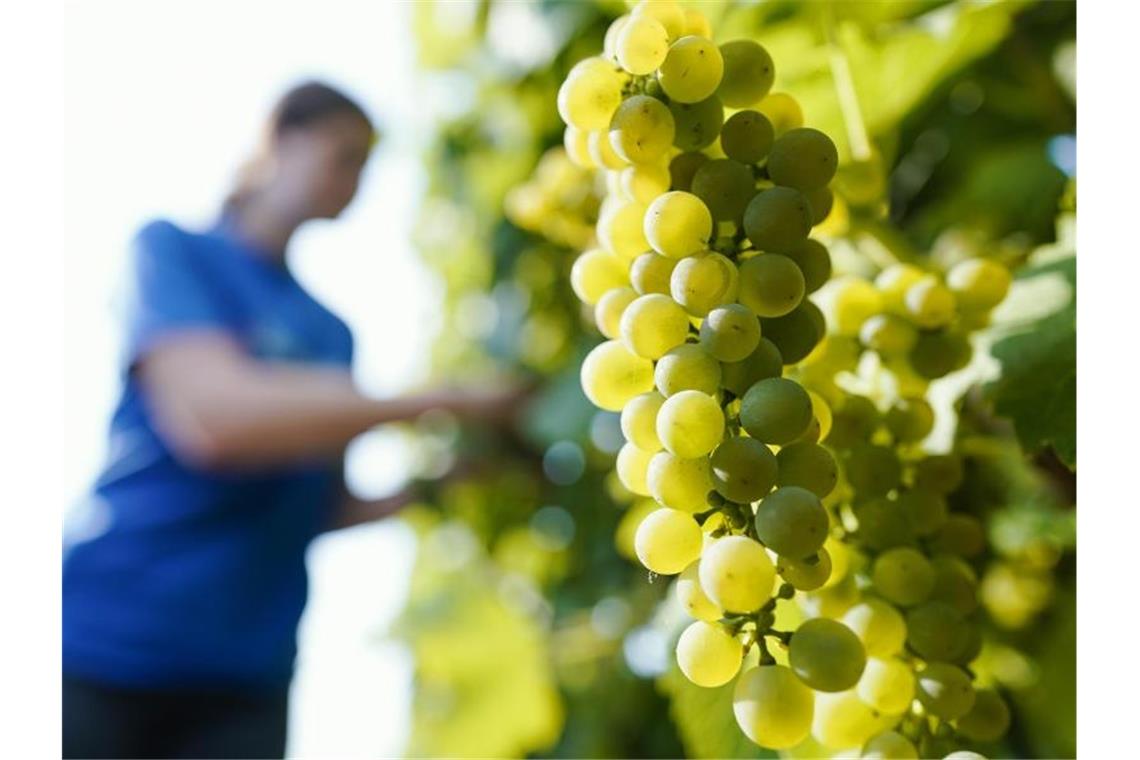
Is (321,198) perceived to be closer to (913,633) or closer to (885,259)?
(885,259)

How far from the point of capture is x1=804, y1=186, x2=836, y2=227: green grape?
0.42 meters

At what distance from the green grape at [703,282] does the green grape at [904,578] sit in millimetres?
141

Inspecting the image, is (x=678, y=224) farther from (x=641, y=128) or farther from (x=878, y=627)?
(x=878, y=627)

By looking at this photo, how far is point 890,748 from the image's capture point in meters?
0.41

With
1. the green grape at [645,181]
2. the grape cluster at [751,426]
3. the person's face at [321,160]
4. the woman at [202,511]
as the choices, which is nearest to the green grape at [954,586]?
the grape cluster at [751,426]

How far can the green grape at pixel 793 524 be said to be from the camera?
333mm

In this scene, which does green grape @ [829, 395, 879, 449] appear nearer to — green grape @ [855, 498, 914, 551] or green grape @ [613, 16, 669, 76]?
green grape @ [855, 498, 914, 551]

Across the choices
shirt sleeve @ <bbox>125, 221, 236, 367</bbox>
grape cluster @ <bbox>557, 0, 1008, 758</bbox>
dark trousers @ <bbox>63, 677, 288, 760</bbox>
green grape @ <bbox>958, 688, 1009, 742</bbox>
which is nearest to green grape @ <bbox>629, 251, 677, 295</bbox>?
grape cluster @ <bbox>557, 0, 1008, 758</bbox>

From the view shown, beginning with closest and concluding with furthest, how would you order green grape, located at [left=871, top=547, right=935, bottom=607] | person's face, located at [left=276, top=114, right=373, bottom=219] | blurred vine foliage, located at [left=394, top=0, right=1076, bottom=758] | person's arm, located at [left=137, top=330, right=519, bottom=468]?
green grape, located at [left=871, top=547, right=935, bottom=607] → blurred vine foliage, located at [left=394, top=0, right=1076, bottom=758] → person's arm, located at [left=137, top=330, right=519, bottom=468] → person's face, located at [left=276, top=114, right=373, bottom=219]

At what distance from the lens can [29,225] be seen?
2.11 feet

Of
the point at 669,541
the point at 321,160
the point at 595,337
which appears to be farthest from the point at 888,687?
the point at 321,160

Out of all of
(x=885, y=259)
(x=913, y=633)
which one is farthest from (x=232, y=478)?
(x=913, y=633)

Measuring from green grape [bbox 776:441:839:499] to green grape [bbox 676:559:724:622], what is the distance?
0.15 ft

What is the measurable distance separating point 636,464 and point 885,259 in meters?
0.30
